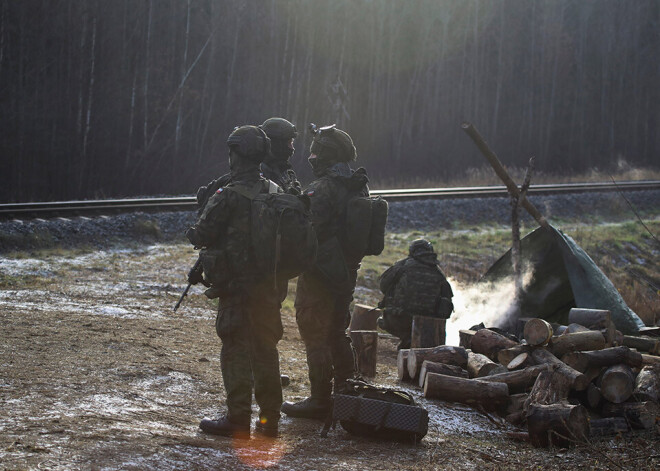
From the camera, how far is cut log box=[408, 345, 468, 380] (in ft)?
26.5

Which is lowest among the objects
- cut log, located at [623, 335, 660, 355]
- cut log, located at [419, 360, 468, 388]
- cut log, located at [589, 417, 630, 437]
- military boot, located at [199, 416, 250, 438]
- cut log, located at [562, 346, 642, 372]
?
cut log, located at [589, 417, 630, 437]

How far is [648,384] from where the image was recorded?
24.8ft

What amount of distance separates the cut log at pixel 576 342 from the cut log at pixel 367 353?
6.14 feet

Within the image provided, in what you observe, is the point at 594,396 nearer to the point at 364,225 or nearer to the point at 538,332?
the point at 538,332

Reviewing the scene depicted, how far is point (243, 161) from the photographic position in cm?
571

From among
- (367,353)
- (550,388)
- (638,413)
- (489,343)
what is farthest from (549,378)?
(367,353)

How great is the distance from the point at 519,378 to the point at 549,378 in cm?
57

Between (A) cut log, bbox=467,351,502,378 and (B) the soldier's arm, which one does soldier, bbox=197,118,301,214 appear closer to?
(B) the soldier's arm

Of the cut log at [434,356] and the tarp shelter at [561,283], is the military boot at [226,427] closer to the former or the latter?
the cut log at [434,356]

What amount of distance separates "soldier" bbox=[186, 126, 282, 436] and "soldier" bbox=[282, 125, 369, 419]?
0.73 meters

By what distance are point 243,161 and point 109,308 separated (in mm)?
4815

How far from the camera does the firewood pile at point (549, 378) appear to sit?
689 centimetres

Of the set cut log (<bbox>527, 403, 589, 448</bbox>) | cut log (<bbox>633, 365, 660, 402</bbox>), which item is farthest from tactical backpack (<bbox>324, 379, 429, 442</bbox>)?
cut log (<bbox>633, 365, 660, 402</bbox>)

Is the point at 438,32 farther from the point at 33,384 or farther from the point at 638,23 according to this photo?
the point at 33,384
